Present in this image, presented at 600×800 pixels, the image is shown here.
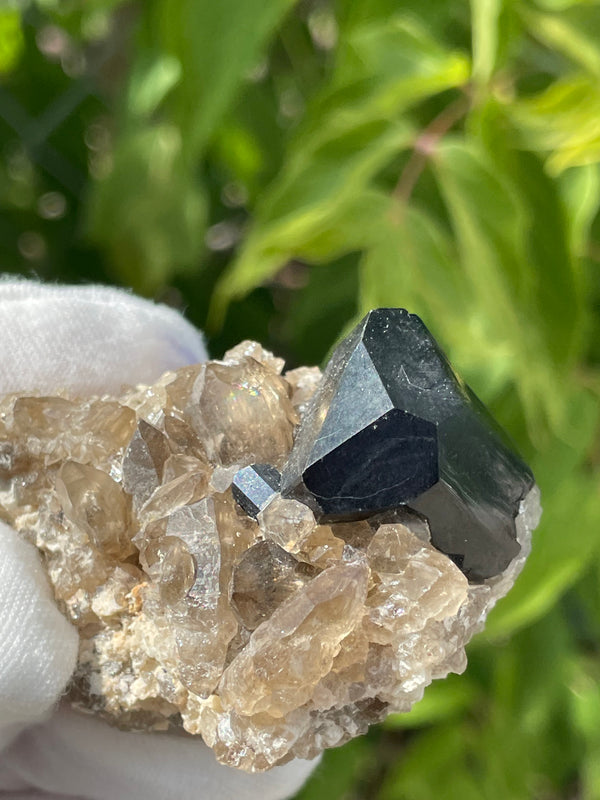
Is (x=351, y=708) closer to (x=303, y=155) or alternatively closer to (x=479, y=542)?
(x=479, y=542)

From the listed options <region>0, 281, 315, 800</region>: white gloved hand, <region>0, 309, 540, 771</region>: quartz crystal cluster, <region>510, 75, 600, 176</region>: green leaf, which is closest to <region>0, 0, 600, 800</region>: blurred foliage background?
<region>510, 75, 600, 176</region>: green leaf

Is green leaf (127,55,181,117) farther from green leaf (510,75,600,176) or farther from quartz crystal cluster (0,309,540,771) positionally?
quartz crystal cluster (0,309,540,771)

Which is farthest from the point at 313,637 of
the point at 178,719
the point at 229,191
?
the point at 229,191

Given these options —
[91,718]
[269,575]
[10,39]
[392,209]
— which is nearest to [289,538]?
[269,575]

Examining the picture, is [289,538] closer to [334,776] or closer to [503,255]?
[503,255]

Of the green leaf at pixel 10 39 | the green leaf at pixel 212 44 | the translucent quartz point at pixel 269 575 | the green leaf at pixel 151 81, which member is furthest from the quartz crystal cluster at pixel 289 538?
the green leaf at pixel 10 39

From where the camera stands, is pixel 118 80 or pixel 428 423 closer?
pixel 428 423
